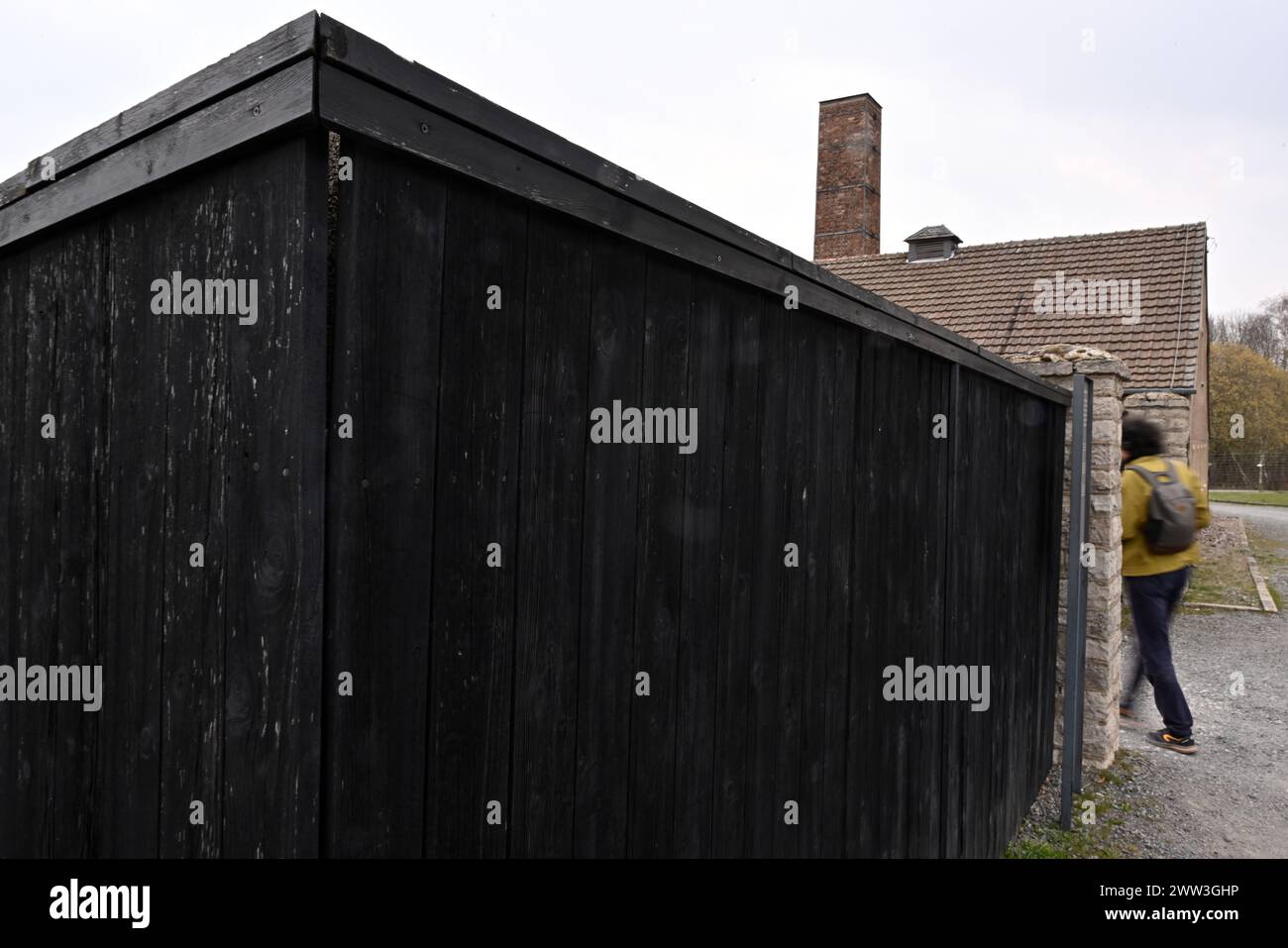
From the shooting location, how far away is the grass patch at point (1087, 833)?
4.72m

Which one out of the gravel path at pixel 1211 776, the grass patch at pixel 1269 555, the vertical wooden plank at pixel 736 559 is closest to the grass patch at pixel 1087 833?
the gravel path at pixel 1211 776

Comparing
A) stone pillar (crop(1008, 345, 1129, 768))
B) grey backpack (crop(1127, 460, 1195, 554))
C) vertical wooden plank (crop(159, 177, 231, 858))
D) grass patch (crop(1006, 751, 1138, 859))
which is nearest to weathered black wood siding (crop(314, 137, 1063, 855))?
vertical wooden plank (crop(159, 177, 231, 858))

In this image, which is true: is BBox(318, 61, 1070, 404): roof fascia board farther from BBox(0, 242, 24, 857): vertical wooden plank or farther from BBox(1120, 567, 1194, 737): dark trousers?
BBox(1120, 567, 1194, 737): dark trousers

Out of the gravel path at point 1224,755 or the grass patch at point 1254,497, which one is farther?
the grass patch at point 1254,497

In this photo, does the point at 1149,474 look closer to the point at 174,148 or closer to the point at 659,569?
the point at 659,569

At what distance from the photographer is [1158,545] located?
241 inches

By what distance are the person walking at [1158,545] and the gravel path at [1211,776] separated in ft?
1.21

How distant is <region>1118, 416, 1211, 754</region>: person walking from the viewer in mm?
6051

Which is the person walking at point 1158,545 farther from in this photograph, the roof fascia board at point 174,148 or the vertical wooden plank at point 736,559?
the roof fascia board at point 174,148

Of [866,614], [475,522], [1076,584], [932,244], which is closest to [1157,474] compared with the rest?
[1076,584]

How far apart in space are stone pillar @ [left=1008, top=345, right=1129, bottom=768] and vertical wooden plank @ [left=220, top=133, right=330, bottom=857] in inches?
218
